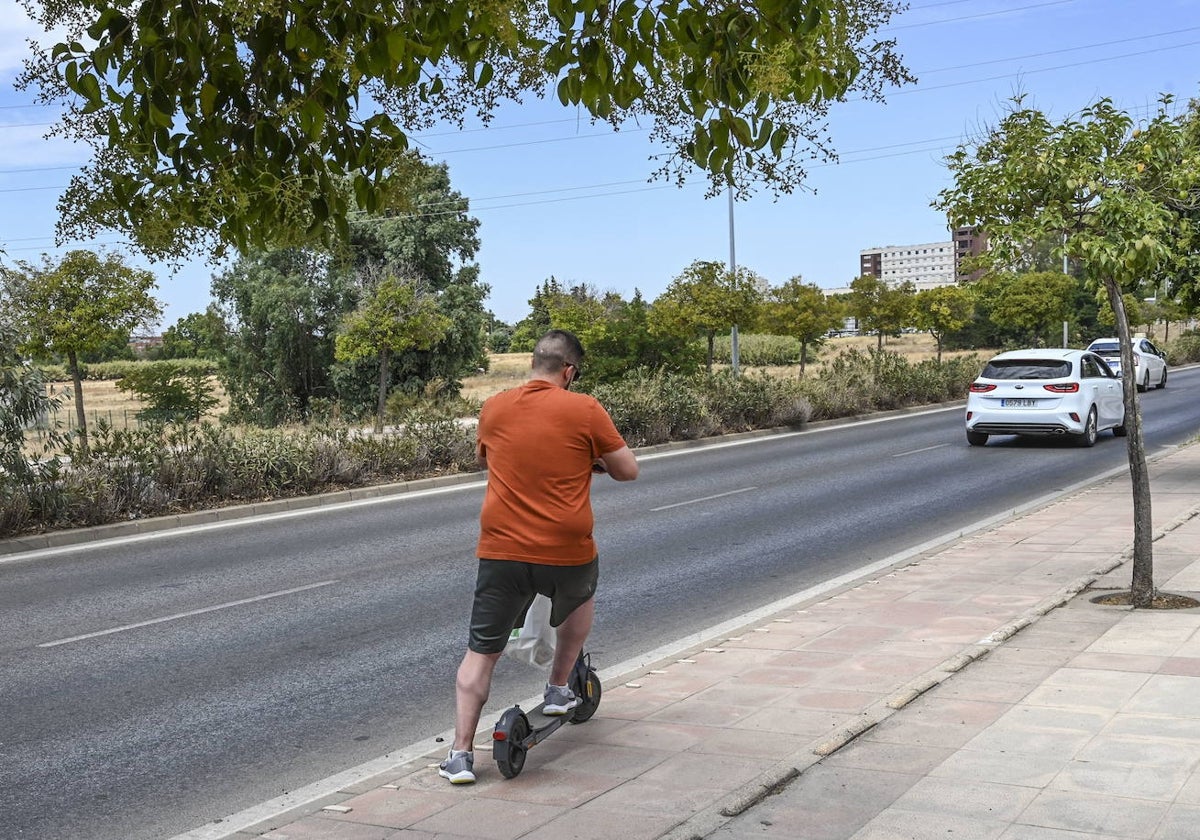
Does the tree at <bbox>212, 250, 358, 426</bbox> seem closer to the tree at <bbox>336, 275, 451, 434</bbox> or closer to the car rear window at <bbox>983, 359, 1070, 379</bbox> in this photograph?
the tree at <bbox>336, 275, 451, 434</bbox>

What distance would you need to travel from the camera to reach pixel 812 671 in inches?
264

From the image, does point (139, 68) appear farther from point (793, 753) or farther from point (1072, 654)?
point (1072, 654)

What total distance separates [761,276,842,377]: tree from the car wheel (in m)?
21.3

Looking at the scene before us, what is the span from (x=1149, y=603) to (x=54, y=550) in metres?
10.5

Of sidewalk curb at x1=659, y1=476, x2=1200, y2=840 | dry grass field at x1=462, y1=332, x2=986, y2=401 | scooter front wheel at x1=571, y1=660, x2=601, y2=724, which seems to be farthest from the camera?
dry grass field at x1=462, y1=332, x2=986, y2=401

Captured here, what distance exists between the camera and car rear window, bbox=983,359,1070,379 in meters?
21.3

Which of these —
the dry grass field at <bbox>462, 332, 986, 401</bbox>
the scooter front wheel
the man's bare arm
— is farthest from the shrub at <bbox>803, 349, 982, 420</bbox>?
the man's bare arm

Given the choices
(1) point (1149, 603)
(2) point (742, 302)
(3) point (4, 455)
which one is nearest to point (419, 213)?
(2) point (742, 302)

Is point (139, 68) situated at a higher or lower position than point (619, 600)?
higher

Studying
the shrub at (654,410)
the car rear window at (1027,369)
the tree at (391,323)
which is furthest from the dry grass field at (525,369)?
the car rear window at (1027,369)

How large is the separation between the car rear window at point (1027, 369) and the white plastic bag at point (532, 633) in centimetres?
1779

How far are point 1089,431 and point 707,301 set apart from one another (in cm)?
1349

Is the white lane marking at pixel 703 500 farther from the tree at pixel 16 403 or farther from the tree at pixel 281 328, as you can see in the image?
the tree at pixel 281 328

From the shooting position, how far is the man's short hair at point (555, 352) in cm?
509
